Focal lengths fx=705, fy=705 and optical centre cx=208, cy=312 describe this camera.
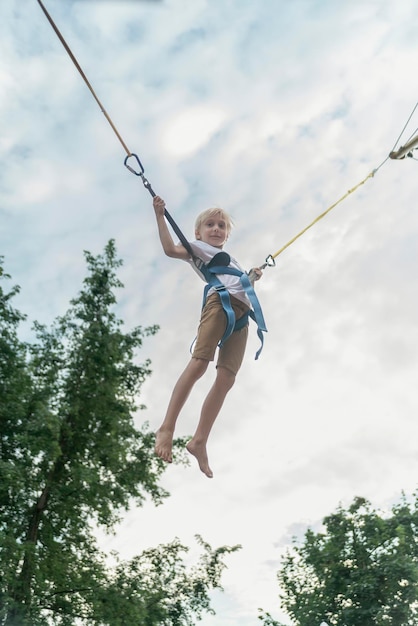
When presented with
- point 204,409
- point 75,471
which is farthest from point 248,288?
point 75,471

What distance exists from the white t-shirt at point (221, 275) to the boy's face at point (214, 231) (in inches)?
2.5

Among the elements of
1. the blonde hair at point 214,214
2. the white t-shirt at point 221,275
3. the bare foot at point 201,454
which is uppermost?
the blonde hair at point 214,214

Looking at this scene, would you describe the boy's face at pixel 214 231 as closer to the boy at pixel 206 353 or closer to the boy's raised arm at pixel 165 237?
the boy at pixel 206 353

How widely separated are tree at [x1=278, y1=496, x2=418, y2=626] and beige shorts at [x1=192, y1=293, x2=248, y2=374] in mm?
19109

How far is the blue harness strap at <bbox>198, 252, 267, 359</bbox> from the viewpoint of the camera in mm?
4414

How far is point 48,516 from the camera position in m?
17.5

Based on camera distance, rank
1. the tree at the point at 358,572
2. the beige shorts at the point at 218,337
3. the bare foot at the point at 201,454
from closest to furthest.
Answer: the beige shorts at the point at 218,337 → the bare foot at the point at 201,454 → the tree at the point at 358,572

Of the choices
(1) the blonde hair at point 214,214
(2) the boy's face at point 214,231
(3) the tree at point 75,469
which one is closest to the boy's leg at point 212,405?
(2) the boy's face at point 214,231

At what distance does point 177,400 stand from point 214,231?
47.1 inches

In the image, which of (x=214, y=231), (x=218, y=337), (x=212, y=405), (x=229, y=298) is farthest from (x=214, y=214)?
(x=212, y=405)

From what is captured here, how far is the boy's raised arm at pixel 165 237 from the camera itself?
15.2ft

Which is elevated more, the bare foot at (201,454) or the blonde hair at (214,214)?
the blonde hair at (214,214)

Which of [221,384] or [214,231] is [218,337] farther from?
[214,231]

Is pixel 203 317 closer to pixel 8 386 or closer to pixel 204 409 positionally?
pixel 204 409
